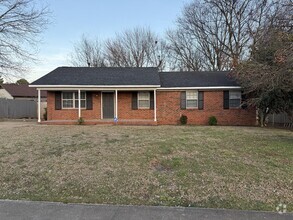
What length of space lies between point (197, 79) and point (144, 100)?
4.16 m

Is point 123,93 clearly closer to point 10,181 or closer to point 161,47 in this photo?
point 10,181

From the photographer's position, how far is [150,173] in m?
6.07

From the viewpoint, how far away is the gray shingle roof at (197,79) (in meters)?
18.6

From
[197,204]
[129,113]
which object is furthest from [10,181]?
[129,113]

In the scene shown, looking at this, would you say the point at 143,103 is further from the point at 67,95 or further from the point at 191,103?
the point at 67,95

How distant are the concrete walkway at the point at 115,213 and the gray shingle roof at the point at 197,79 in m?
14.7

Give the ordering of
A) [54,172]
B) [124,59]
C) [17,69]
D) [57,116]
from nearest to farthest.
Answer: [54,172] < [57,116] < [17,69] < [124,59]

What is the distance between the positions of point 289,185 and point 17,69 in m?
22.4

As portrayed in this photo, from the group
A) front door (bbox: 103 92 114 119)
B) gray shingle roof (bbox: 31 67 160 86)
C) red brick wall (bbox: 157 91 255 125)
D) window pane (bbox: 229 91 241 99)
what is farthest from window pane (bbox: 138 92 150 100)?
window pane (bbox: 229 91 241 99)

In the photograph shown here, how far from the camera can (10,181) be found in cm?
573

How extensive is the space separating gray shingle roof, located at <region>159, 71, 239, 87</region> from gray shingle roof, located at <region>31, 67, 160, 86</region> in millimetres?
951

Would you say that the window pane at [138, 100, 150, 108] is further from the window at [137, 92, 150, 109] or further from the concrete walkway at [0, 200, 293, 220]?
the concrete walkway at [0, 200, 293, 220]

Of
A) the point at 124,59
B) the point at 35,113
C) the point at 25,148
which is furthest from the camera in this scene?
the point at 124,59

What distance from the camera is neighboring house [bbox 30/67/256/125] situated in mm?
18344
